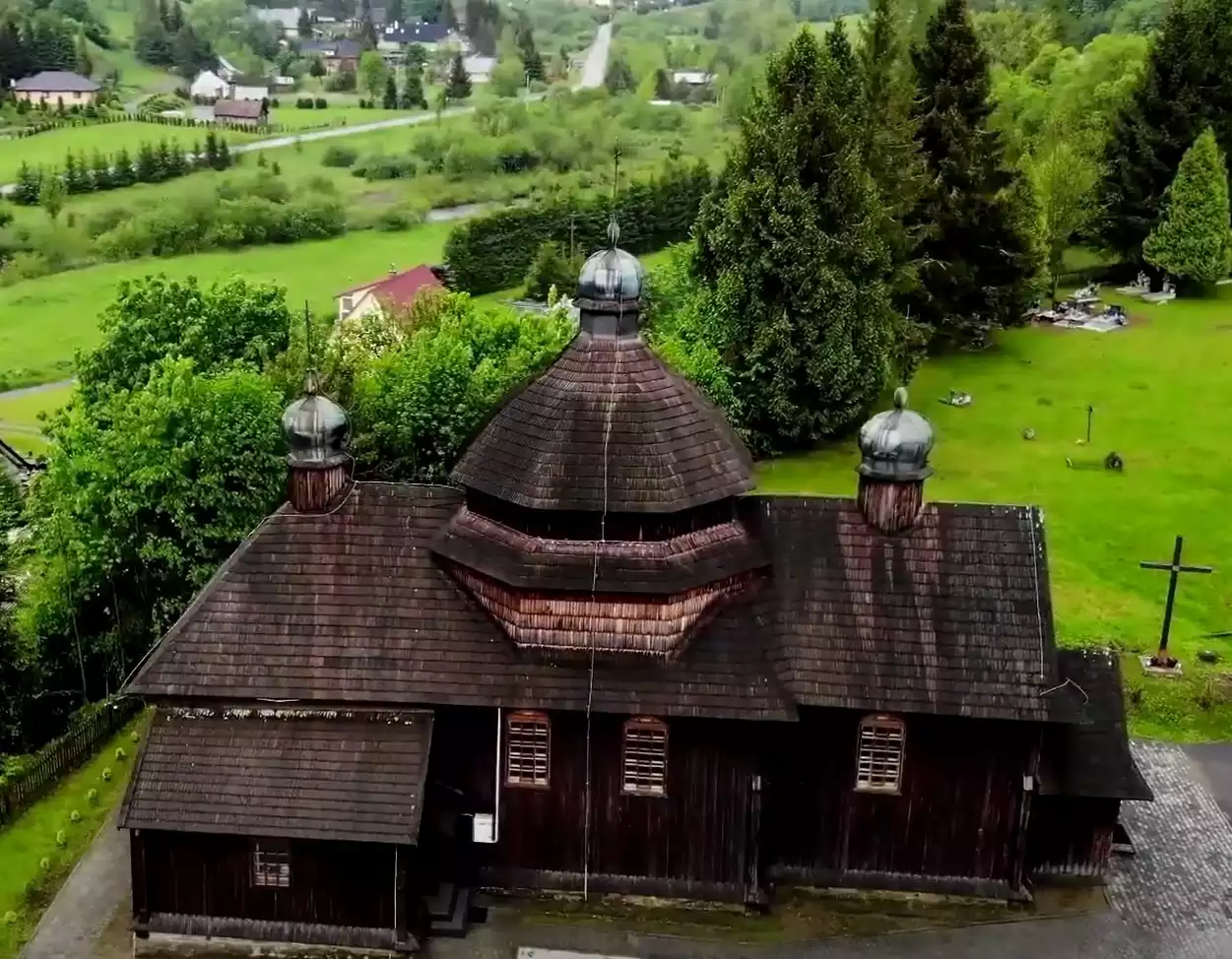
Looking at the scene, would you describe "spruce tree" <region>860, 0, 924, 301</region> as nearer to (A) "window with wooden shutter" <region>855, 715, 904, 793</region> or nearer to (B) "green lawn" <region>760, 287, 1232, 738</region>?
(B) "green lawn" <region>760, 287, 1232, 738</region>

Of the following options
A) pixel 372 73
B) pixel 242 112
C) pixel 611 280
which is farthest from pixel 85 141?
pixel 611 280

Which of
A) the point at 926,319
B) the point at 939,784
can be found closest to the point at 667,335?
the point at 926,319

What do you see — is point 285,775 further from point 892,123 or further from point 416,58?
point 416,58

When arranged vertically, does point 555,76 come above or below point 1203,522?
above

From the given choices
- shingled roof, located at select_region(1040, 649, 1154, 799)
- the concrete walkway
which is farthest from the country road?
shingled roof, located at select_region(1040, 649, 1154, 799)

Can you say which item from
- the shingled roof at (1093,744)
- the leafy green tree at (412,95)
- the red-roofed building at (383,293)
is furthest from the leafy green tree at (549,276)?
the shingled roof at (1093,744)

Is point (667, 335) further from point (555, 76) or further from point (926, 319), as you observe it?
point (555, 76)
